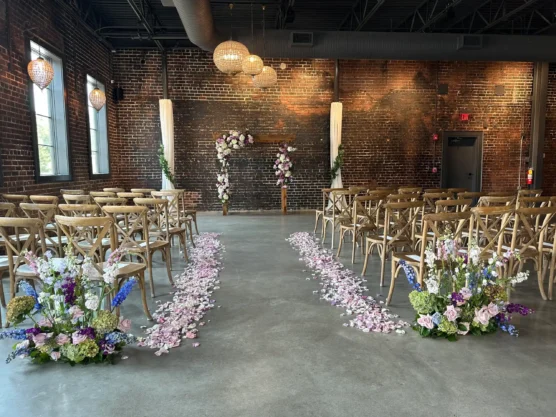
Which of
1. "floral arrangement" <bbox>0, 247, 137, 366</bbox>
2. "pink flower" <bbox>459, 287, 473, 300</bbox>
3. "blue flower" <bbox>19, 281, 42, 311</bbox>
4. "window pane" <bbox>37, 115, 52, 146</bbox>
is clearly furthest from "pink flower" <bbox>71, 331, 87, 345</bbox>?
"window pane" <bbox>37, 115, 52, 146</bbox>

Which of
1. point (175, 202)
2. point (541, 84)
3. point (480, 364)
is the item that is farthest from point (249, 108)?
point (480, 364)

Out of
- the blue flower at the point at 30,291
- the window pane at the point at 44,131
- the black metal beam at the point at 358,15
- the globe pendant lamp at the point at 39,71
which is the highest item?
the black metal beam at the point at 358,15

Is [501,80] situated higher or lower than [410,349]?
higher

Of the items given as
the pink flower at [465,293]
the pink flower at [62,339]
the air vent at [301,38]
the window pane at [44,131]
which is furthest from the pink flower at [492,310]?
the window pane at [44,131]

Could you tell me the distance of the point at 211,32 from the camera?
22.1 ft

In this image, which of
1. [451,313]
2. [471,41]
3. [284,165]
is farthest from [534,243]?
[284,165]

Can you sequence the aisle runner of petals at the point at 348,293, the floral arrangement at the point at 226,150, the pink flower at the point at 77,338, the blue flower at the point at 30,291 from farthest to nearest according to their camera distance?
the floral arrangement at the point at 226,150 → the aisle runner of petals at the point at 348,293 → the blue flower at the point at 30,291 → the pink flower at the point at 77,338

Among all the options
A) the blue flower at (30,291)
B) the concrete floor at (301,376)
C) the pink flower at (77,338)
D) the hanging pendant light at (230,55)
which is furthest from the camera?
the hanging pendant light at (230,55)

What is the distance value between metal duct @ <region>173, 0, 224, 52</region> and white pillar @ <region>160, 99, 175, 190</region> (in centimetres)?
276

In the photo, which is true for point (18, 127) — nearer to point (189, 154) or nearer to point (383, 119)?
point (189, 154)

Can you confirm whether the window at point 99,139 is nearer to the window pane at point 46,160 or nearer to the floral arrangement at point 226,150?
the window pane at point 46,160

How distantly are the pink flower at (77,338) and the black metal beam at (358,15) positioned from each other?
7358 mm

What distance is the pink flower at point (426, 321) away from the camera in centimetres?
280

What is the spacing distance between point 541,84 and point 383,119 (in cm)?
436
